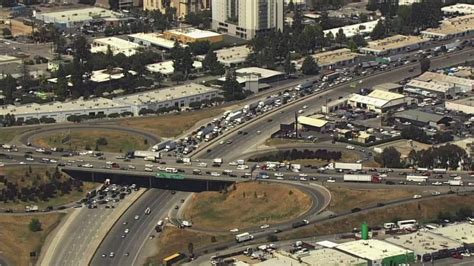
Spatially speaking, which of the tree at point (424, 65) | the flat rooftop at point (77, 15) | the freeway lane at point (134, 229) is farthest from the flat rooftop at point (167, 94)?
the flat rooftop at point (77, 15)

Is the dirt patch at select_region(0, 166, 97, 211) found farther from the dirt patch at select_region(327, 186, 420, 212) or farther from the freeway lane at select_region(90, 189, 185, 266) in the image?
the dirt patch at select_region(327, 186, 420, 212)

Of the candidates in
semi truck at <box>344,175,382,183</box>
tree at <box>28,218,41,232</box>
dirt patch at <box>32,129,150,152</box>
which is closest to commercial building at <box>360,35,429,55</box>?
dirt patch at <box>32,129,150,152</box>

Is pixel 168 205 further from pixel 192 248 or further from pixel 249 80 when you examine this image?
pixel 249 80

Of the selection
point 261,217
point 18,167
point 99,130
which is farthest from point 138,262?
point 99,130

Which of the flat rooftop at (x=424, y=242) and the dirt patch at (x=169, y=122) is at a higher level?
the dirt patch at (x=169, y=122)

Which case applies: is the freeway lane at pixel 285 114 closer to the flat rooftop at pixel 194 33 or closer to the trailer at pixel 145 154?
the trailer at pixel 145 154

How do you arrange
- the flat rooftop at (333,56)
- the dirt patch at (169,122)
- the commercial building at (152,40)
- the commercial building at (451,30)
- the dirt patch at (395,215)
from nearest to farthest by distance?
the dirt patch at (395,215), the dirt patch at (169,122), the flat rooftop at (333,56), the commercial building at (152,40), the commercial building at (451,30)

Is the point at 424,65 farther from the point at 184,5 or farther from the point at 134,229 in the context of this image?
the point at 134,229
